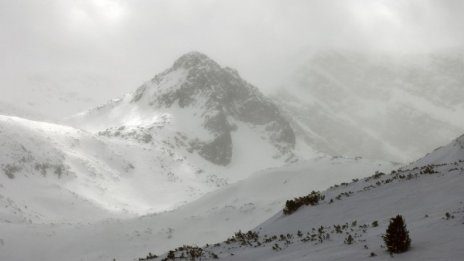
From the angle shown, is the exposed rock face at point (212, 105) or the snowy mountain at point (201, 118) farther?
the exposed rock face at point (212, 105)

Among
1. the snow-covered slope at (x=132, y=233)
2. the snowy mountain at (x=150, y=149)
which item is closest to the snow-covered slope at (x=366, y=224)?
the snow-covered slope at (x=132, y=233)

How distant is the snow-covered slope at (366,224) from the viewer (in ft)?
36.1

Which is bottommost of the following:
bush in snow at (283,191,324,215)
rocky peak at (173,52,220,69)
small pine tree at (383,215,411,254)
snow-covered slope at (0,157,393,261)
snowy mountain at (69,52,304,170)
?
small pine tree at (383,215,411,254)

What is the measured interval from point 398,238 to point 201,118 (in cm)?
13097

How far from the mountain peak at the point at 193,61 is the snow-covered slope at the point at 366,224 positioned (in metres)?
141

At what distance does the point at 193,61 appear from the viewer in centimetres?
16088

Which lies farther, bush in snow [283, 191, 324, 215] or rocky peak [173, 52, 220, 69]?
rocky peak [173, 52, 220, 69]

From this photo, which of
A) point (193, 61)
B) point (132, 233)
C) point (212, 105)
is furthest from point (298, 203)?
point (193, 61)

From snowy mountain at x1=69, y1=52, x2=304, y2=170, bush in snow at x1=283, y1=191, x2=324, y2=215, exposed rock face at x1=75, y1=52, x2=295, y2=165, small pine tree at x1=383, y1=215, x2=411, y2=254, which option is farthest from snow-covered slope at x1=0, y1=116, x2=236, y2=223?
small pine tree at x1=383, y1=215, x2=411, y2=254

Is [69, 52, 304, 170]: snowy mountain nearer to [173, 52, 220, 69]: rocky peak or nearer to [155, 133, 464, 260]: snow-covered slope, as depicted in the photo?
[173, 52, 220, 69]: rocky peak

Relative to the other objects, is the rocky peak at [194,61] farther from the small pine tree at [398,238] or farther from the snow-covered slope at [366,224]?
the small pine tree at [398,238]

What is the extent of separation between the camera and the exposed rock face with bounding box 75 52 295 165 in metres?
133

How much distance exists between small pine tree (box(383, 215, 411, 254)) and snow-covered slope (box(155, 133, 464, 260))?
0.51 ft

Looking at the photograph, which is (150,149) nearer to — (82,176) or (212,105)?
(82,176)
